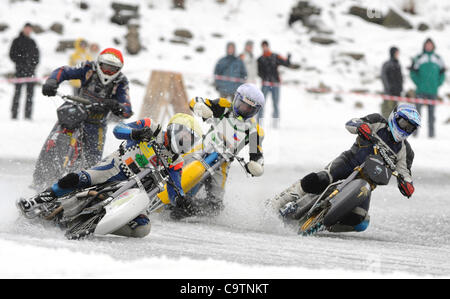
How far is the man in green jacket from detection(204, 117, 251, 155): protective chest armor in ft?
32.0

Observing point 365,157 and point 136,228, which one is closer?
point 136,228

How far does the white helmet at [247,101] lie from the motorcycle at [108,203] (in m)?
1.91

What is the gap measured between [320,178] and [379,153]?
0.73 meters

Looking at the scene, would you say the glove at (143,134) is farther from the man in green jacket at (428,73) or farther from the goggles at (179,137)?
the man in green jacket at (428,73)

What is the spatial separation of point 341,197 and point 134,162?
7.76 feet

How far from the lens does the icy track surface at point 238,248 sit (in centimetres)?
566

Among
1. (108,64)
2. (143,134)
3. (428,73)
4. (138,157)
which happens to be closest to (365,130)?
(138,157)

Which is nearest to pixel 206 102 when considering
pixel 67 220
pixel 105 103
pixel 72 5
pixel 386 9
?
pixel 105 103

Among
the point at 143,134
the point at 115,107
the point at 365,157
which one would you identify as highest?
the point at 143,134

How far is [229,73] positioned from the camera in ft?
58.3

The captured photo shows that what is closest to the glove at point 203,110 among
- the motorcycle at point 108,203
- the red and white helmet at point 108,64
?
the red and white helmet at point 108,64

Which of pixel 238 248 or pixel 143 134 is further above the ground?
pixel 143 134

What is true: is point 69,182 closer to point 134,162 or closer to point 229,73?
point 134,162
